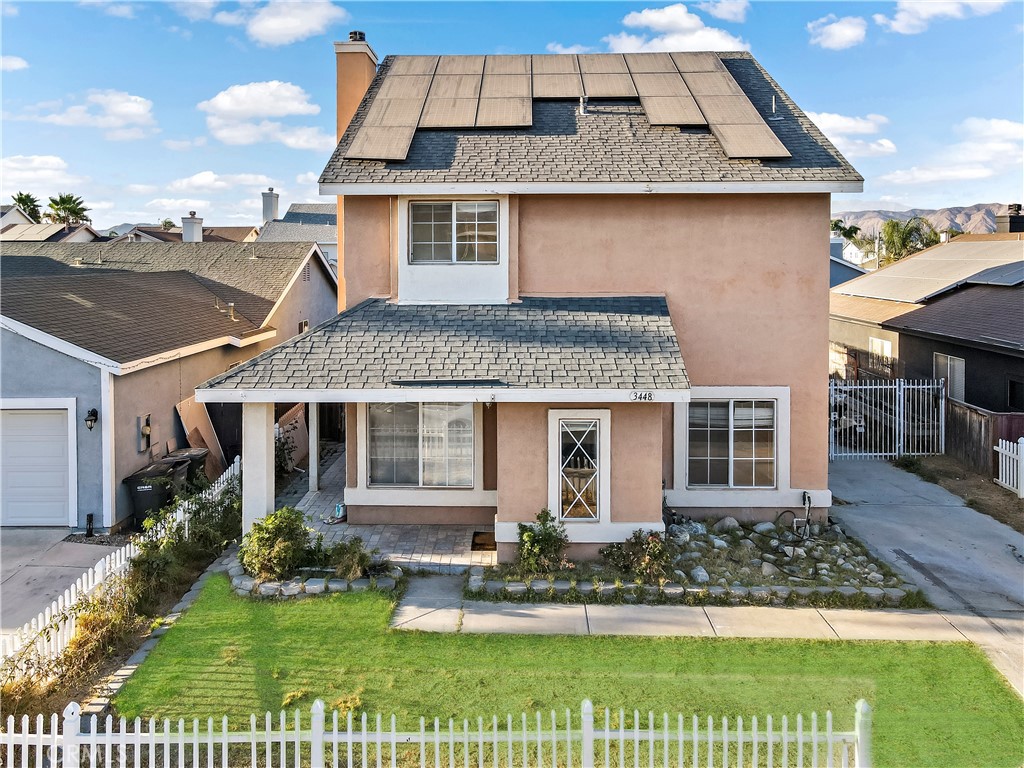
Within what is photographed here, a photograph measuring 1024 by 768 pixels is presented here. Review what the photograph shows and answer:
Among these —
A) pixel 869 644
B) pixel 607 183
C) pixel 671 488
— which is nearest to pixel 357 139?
pixel 607 183

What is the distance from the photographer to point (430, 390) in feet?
32.6

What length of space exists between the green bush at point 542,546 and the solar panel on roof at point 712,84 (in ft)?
30.6

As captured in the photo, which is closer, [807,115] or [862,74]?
[807,115]

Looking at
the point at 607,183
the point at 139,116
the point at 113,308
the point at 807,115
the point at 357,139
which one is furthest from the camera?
the point at 139,116

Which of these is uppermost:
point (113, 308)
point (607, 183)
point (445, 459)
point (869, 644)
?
point (607, 183)

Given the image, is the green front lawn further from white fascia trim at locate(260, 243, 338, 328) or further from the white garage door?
white fascia trim at locate(260, 243, 338, 328)

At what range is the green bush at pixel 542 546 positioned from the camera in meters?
10.0

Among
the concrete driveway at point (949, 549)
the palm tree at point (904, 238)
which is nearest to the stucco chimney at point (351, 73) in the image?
the concrete driveway at point (949, 549)

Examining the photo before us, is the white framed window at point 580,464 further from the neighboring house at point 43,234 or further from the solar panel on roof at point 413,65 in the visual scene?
the neighboring house at point 43,234

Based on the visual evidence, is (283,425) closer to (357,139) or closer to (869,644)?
(357,139)

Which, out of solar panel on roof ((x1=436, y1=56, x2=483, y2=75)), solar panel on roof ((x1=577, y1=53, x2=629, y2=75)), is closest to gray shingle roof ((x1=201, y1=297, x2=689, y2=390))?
solar panel on roof ((x1=577, y1=53, x2=629, y2=75))

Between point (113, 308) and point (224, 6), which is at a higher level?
point (224, 6)

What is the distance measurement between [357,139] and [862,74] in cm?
1554

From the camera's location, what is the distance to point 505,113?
13.9m
